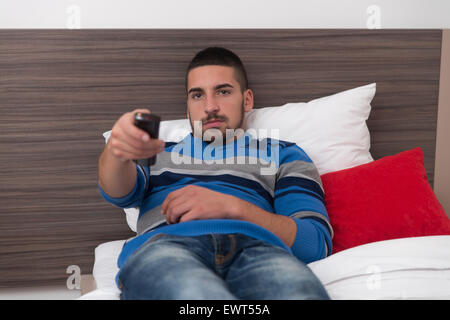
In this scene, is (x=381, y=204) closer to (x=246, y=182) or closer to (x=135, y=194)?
(x=246, y=182)

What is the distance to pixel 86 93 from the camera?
4.67 feet

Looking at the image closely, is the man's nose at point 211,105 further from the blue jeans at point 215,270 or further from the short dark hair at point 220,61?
the blue jeans at point 215,270

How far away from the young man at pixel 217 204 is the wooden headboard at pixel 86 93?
7.8 inches

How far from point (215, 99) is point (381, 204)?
597mm

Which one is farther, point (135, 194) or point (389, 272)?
point (135, 194)

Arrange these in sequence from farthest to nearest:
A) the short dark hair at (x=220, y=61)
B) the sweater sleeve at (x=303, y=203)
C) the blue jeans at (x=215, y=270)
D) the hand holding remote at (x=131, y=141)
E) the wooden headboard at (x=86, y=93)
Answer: the wooden headboard at (x=86, y=93), the short dark hair at (x=220, y=61), the sweater sleeve at (x=303, y=203), the hand holding remote at (x=131, y=141), the blue jeans at (x=215, y=270)

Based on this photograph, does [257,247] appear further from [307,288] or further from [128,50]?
[128,50]

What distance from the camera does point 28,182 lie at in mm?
1410

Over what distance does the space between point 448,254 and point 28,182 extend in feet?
4.33

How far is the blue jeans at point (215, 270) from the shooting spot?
68 centimetres

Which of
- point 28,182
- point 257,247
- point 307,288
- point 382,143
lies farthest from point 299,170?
point 28,182
